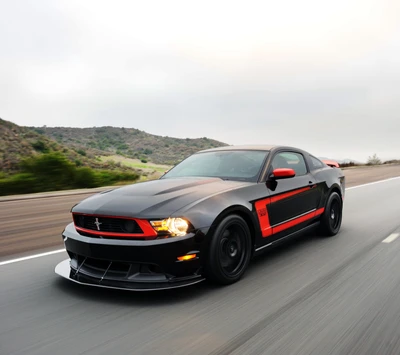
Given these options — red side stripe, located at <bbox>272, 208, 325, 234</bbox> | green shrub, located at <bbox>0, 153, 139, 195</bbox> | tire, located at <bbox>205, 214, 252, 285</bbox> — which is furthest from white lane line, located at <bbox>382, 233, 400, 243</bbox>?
green shrub, located at <bbox>0, 153, 139, 195</bbox>

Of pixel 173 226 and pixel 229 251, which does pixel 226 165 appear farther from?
pixel 173 226

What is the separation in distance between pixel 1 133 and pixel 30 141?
331 centimetres

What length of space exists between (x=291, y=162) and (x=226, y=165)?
3.39ft

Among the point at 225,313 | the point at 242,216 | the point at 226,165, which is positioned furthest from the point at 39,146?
the point at 225,313

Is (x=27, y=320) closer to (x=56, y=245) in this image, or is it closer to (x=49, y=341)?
(x=49, y=341)

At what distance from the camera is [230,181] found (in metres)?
4.82

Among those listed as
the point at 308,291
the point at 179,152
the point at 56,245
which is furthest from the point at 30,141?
the point at 308,291

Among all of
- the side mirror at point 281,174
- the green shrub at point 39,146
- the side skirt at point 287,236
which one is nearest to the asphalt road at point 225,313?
the side skirt at point 287,236

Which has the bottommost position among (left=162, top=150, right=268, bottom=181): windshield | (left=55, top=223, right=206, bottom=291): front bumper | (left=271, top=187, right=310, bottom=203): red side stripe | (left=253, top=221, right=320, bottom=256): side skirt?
(left=253, top=221, right=320, bottom=256): side skirt

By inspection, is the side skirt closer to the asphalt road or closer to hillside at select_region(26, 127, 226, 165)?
the asphalt road

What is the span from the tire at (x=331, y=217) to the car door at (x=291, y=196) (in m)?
0.41

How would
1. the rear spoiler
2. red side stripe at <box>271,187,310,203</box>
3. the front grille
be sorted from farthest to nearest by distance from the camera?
the rear spoiler, red side stripe at <box>271,187,310,203</box>, the front grille

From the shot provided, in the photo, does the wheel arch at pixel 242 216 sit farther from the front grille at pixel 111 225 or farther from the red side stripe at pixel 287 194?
the front grille at pixel 111 225

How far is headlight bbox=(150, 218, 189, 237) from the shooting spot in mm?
3760
